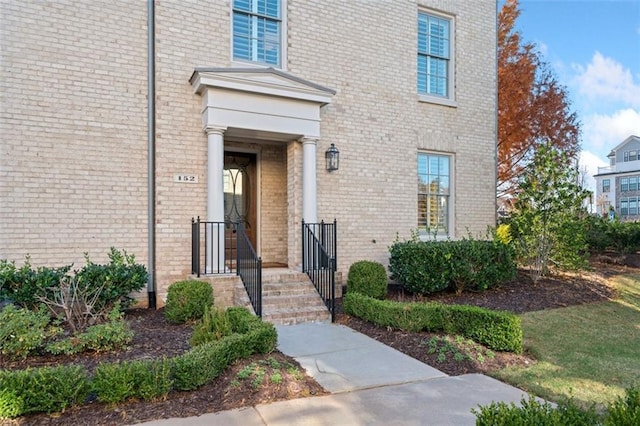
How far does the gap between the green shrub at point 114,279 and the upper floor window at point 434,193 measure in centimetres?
588

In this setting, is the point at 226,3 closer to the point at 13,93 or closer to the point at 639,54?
the point at 13,93

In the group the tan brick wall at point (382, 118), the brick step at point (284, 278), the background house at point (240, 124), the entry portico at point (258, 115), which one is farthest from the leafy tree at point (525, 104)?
the brick step at point (284, 278)

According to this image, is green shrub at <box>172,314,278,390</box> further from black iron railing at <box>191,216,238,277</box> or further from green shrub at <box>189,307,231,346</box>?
black iron railing at <box>191,216,238,277</box>

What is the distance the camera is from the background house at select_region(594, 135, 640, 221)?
4559 cm

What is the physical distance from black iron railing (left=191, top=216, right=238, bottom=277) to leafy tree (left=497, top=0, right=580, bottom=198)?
1131cm

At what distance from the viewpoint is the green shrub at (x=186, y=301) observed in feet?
18.9

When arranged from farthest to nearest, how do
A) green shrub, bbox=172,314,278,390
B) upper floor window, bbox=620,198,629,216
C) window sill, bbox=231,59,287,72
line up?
upper floor window, bbox=620,198,629,216
window sill, bbox=231,59,287,72
green shrub, bbox=172,314,278,390

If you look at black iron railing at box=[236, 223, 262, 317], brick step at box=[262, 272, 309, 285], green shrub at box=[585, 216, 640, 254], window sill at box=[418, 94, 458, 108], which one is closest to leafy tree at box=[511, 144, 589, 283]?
window sill at box=[418, 94, 458, 108]

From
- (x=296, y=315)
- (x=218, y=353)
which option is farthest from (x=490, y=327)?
(x=218, y=353)

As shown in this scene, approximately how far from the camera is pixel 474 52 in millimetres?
10023

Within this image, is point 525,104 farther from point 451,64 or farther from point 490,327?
point 490,327

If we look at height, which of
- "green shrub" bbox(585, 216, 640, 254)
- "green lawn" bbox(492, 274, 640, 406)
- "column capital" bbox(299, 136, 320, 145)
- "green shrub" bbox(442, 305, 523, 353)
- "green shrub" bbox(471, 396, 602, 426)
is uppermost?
"column capital" bbox(299, 136, 320, 145)

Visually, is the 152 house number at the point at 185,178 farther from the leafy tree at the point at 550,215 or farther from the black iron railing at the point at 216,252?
the leafy tree at the point at 550,215

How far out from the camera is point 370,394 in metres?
3.63
